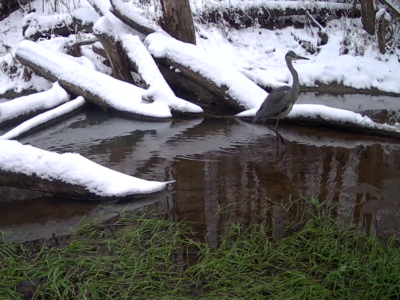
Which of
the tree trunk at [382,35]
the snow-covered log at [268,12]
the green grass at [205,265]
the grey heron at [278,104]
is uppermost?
the snow-covered log at [268,12]

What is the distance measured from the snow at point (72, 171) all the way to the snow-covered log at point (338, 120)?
9.68ft

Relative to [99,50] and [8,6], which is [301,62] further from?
[8,6]

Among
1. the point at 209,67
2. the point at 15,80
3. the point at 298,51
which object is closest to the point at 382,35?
the point at 298,51

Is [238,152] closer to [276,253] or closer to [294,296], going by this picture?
[276,253]

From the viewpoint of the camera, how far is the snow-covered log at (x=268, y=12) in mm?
11320

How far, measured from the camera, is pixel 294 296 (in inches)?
109

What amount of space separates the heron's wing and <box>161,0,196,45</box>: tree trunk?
2882 millimetres

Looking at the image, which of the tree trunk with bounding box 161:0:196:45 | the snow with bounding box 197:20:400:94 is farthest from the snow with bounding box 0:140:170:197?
the tree trunk with bounding box 161:0:196:45

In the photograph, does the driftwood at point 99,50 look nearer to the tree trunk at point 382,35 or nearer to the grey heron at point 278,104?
the grey heron at point 278,104

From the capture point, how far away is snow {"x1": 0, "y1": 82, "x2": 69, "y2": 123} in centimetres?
698

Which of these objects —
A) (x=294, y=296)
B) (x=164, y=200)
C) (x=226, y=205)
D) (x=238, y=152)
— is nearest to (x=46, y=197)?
(x=164, y=200)

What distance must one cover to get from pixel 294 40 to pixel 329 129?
5680mm

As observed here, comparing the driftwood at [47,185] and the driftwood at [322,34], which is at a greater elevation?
the driftwood at [322,34]

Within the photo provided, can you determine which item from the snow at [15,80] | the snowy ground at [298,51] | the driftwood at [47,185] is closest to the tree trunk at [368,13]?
the snowy ground at [298,51]
